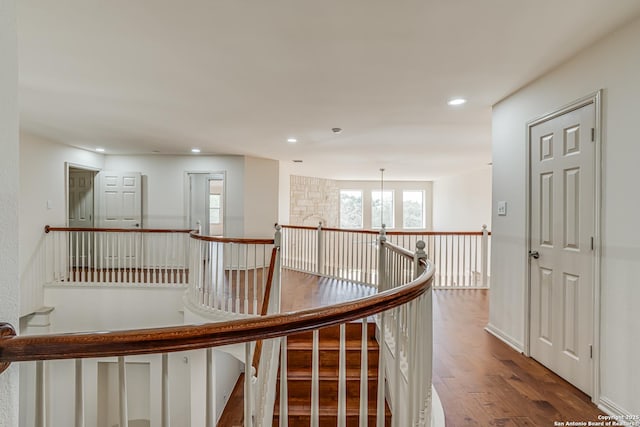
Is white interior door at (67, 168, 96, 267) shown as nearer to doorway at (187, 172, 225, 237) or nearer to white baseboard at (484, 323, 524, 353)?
doorway at (187, 172, 225, 237)

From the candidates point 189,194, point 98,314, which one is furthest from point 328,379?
point 189,194

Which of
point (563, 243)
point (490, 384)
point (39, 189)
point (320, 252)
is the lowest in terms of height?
point (490, 384)

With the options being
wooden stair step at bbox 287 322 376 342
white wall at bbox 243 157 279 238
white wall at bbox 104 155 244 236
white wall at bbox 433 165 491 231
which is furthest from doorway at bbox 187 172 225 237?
white wall at bbox 433 165 491 231

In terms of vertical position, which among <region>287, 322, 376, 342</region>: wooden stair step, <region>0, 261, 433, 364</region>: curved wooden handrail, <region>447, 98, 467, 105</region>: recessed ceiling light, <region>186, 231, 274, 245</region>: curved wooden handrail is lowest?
<region>287, 322, 376, 342</region>: wooden stair step

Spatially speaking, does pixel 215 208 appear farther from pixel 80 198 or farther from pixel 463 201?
pixel 463 201

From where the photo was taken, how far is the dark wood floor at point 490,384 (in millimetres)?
1997

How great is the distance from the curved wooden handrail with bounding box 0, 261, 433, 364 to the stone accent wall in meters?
7.87

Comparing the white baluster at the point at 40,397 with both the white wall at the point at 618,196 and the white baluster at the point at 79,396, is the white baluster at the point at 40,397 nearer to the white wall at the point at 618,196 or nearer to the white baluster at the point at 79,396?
the white baluster at the point at 79,396

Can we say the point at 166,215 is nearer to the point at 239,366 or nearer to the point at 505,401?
the point at 239,366

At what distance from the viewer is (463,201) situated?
888cm

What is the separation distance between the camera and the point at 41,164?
5.07m

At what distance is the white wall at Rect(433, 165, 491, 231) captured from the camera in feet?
25.5

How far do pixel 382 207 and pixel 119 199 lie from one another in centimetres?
787

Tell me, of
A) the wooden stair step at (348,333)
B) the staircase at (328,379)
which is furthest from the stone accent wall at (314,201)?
the staircase at (328,379)
